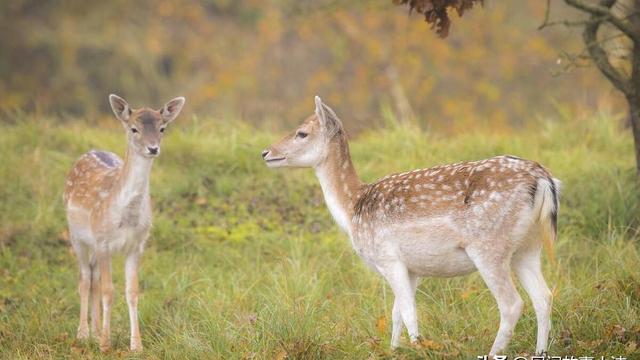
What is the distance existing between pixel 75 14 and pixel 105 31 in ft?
4.38

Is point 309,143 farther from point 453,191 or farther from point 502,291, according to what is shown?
point 502,291

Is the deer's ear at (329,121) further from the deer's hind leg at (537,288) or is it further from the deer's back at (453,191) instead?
the deer's hind leg at (537,288)

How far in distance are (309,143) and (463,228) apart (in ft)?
4.78

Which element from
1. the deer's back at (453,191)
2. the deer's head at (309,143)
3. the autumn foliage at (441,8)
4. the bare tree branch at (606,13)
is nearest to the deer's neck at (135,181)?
the deer's head at (309,143)

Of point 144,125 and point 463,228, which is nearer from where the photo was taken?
point 463,228

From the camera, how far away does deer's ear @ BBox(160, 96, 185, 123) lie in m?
7.95

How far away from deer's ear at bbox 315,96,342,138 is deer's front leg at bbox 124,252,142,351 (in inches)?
74.0

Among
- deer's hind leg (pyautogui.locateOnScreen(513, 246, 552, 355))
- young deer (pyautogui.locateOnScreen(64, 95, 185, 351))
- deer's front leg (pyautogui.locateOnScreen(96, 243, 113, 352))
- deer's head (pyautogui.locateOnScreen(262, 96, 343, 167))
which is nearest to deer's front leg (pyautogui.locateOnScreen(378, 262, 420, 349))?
deer's hind leg (pyautogui.locateOnScreen(513, 246, 552, 355))

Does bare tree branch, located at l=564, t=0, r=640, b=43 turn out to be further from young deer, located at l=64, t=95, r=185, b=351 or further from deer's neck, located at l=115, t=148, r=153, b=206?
deer's neck, located at l=115, t=148, r=153, b=206

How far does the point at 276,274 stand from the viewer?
27.7 ft

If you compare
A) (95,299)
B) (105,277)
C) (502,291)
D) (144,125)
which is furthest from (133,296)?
(502,291)

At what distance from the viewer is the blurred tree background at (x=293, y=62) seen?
70.4ft

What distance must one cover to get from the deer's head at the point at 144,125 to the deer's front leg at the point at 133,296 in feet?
2.73

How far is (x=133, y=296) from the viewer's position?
769cm
